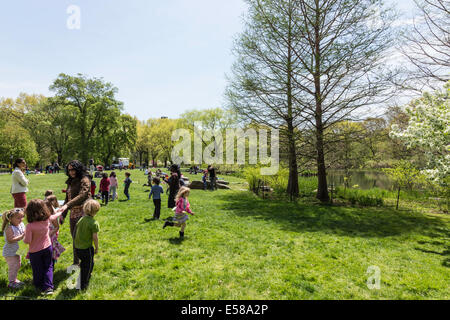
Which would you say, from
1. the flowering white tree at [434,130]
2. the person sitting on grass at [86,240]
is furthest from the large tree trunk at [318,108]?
the person sitting on grass at [86,240]

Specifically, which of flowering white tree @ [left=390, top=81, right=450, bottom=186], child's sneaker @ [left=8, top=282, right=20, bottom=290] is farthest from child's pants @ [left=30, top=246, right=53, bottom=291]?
flowering white tree @ [left=390, top=81, right=450, bottom=186]

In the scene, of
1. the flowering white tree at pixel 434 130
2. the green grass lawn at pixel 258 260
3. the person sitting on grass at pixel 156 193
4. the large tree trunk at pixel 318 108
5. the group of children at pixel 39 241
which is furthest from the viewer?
the large tree trunk at pixel 318 108

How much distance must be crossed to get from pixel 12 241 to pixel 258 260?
4.28m

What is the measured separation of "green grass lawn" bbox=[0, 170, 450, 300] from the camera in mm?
3711

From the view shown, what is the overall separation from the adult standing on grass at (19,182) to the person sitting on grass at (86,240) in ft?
11.6

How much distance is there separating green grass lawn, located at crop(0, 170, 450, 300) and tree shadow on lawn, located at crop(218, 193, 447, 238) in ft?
0.23

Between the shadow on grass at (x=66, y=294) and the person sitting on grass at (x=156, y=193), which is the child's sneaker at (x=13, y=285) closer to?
the shadow on grass at (x=66, y=294)

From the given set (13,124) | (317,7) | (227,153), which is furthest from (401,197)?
(13,124)

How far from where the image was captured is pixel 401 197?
1345 centimetres

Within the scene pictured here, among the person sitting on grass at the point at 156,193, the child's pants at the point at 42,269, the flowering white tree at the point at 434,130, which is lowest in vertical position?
the child's pants at the point at 42,269

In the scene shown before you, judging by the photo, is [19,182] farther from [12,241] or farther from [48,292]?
[48,292]

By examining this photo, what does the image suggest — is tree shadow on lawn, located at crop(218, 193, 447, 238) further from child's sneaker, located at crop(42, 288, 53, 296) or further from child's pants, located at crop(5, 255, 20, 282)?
child's pants, located at crop(5, 255, 20, 282)

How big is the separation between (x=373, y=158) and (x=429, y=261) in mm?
7761

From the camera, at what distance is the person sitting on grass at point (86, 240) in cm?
359
